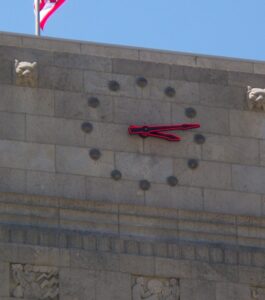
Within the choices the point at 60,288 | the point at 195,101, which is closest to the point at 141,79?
the point at 195,101

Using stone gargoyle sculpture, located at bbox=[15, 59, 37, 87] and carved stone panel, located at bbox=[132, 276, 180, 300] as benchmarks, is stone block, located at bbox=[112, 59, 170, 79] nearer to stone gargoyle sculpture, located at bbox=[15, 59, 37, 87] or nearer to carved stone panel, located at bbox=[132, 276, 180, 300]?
stone gargoyle sculpture, located at bbox=[15, 59, 37, 87]

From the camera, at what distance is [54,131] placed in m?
77.5

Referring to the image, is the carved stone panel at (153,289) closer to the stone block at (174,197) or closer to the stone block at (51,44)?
the stone block at (174,197)

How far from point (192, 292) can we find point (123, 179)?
10.8 feet

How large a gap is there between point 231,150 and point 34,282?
21.3 ft

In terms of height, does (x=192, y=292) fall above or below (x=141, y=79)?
below

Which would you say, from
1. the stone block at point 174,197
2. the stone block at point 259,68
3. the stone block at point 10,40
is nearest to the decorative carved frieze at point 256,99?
the stone block at point 259,68

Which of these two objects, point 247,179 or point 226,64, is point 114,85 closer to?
point 226,64

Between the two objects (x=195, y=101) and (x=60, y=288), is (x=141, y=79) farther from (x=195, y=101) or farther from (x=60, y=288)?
(x=60, y=288)

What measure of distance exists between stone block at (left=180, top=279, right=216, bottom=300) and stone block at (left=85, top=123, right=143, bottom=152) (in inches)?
143

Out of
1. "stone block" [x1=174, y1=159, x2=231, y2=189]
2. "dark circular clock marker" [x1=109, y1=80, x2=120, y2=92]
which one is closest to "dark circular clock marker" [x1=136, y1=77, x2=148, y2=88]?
"dark circular clock marker" [x1=109, y1=80, x2=120, y2=92]

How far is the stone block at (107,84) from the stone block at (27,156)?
2.02 m

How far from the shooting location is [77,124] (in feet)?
255

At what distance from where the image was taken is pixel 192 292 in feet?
250
